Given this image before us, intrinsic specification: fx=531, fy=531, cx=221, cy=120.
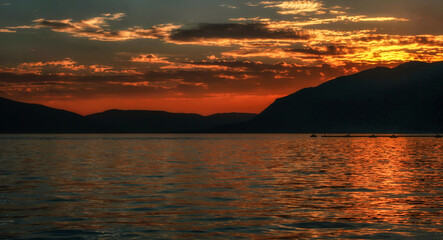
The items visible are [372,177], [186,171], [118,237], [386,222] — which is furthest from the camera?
[186,171]

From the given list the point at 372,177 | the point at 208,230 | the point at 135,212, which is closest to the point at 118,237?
the point at 208,230

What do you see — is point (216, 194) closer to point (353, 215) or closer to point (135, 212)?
point (135, 212)

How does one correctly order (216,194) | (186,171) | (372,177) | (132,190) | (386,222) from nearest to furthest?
(386,222) → (216,194) → (132,190) → (372,177) → (186,171)

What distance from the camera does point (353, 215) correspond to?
25484 mm

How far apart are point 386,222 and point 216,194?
40.7 feet

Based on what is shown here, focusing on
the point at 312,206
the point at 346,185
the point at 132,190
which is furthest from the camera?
the point at 346,185

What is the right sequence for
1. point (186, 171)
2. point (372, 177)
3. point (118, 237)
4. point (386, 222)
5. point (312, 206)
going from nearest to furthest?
point (118, 237) → point (386, 222) → point (312, 206) → point (372, 177) → point (186, 171)

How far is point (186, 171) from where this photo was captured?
5144 cm

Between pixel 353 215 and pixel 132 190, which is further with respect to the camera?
pixel 132 190

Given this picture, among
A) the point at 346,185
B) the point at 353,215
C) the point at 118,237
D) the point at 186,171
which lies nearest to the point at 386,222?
the point at 353,215

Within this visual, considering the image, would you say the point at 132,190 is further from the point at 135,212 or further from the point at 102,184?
the point at 135,212

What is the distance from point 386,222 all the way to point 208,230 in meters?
8.06

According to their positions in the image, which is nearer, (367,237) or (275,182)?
(367,237)

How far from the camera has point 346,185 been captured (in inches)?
1535
